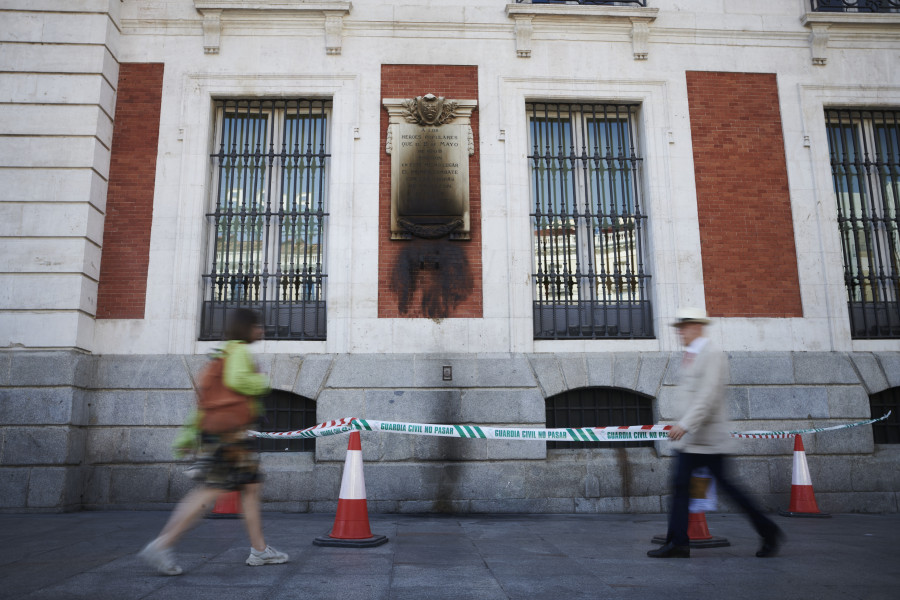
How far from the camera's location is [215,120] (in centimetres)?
1036

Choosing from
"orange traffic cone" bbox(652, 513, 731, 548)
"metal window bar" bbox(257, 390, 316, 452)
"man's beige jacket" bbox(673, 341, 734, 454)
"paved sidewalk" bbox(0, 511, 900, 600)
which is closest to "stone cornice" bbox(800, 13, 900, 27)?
"paved sidewalk" bbox(0, 511, 900, 600)

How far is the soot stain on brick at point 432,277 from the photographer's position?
31.6 ft

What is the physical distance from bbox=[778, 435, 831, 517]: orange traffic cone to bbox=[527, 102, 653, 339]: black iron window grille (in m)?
2.50

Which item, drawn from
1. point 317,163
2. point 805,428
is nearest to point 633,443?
point 805,428

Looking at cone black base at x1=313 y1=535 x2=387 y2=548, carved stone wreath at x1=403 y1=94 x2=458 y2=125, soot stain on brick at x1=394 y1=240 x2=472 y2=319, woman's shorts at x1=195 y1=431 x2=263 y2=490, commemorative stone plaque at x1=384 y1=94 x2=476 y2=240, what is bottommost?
cone black base at x1=313 y1=535 x2=387 y2=548

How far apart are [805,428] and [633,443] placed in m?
2.37

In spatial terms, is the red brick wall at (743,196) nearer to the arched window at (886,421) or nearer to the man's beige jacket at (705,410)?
the arched window at (886,421)

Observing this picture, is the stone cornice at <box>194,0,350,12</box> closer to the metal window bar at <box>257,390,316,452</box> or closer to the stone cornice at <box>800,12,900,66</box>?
the metal window bar at <box>257,390,316,452</box>

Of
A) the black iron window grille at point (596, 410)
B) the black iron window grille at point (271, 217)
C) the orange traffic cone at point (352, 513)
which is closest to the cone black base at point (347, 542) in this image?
the orange traffic cone at point (352, 513)

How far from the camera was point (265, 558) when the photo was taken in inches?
192

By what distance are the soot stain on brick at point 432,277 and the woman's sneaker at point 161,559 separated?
5422 millimetres

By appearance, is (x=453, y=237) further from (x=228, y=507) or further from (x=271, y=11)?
(x=228, y=507)

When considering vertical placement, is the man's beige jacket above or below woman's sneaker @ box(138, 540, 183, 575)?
above

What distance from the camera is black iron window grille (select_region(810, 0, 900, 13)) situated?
10.9 meters
